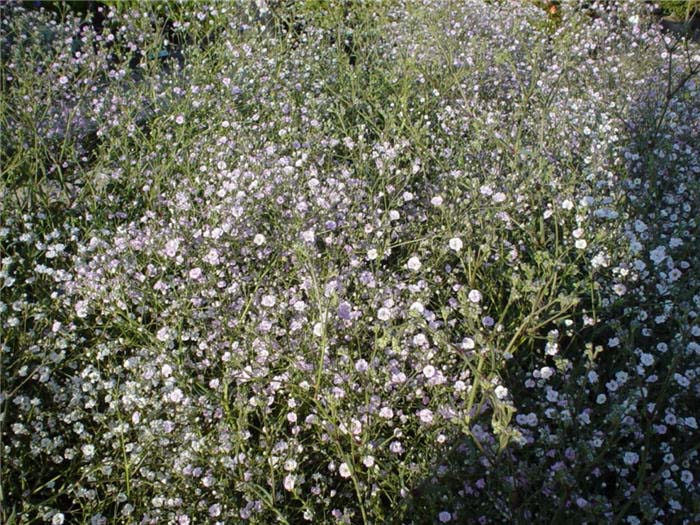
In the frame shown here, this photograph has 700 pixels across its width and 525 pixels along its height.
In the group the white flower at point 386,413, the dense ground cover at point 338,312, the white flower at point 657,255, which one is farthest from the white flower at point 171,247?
the white flower at point 657,255

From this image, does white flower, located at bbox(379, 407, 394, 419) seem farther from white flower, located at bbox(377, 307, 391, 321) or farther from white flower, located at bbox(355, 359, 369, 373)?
white flower, located at bbox(377, 307, 391, 321)

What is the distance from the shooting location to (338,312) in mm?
2168

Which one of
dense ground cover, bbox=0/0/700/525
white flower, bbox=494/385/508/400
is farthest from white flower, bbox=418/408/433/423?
white flower, bbox=494/385/508/400

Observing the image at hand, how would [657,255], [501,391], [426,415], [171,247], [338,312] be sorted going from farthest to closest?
[171,247], [657,255], [338,312], [426,415], [501,391]

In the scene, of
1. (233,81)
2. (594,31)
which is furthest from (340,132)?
(594,31)

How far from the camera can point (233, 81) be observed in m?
3.98

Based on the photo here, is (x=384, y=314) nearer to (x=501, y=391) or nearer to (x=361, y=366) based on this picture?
(x=361, y=366)

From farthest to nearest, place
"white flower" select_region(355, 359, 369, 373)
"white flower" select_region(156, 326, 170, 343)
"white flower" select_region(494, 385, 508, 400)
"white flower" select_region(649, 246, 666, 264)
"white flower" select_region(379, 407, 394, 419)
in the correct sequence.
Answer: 1. "white flower" select_region(649, 246, 666, 264)
2. "white flower" select_region(156, 326, 170, 343)
3. "white flower" select_region(355, 359, 369, 373)
4. "white flower" select_region(379, 407, 394, 419)
5. "white flower" select_region(494, 385, 508, 400)

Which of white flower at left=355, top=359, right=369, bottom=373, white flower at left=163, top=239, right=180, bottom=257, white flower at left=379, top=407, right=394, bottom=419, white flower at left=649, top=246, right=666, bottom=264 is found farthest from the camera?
white flower at left=163, top=239, right=180, bottom=257

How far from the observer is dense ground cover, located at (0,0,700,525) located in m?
1.86

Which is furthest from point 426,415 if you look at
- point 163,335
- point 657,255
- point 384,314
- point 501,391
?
point 657,255

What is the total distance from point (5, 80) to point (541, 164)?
316 cm

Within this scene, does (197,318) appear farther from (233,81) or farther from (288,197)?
(233,81)

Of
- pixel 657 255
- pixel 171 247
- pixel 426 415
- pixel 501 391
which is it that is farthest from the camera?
pixel 171 247
